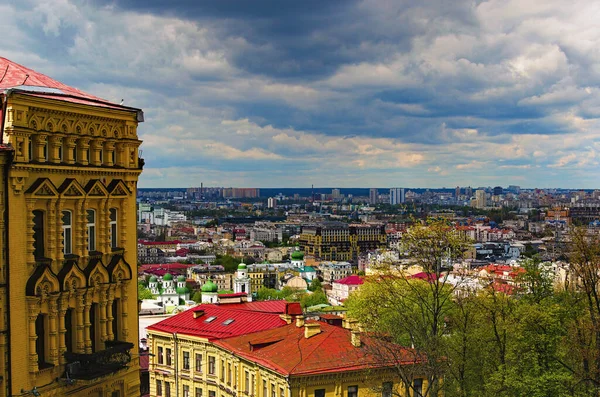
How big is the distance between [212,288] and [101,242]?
285 feet

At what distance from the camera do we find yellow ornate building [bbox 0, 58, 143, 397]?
19000 mm

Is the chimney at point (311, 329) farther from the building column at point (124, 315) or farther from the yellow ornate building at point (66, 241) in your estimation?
the building column at point (124, 315)

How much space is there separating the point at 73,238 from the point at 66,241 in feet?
0.71

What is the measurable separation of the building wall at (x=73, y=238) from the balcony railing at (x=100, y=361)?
28cm

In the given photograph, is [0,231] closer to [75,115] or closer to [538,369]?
[75,115]

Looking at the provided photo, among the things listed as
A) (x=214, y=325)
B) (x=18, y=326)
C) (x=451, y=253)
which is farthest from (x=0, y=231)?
(x=214, y=325)

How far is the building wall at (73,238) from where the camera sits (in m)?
19.2

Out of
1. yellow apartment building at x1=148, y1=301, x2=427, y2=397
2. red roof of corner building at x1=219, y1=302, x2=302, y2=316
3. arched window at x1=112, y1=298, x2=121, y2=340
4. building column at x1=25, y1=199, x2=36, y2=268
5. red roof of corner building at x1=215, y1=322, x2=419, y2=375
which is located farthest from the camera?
red roof of corner building at x1=219, y1=302, x2=302, y2=316

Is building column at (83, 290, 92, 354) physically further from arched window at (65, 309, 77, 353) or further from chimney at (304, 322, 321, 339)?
chimney at (304, 322, 321, 339)

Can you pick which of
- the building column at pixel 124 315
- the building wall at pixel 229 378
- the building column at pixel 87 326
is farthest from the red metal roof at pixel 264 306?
the building column at pixel 87 326

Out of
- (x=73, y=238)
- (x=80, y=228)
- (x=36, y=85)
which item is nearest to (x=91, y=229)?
(x=80, y=228)

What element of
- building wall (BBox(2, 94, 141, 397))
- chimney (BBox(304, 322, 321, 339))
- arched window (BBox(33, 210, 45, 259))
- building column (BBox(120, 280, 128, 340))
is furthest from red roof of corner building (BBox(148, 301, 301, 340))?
arched window (BBox(33, 210, 45, 259))

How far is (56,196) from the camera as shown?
66.1ft

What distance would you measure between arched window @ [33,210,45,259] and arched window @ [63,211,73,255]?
93 centimetres
